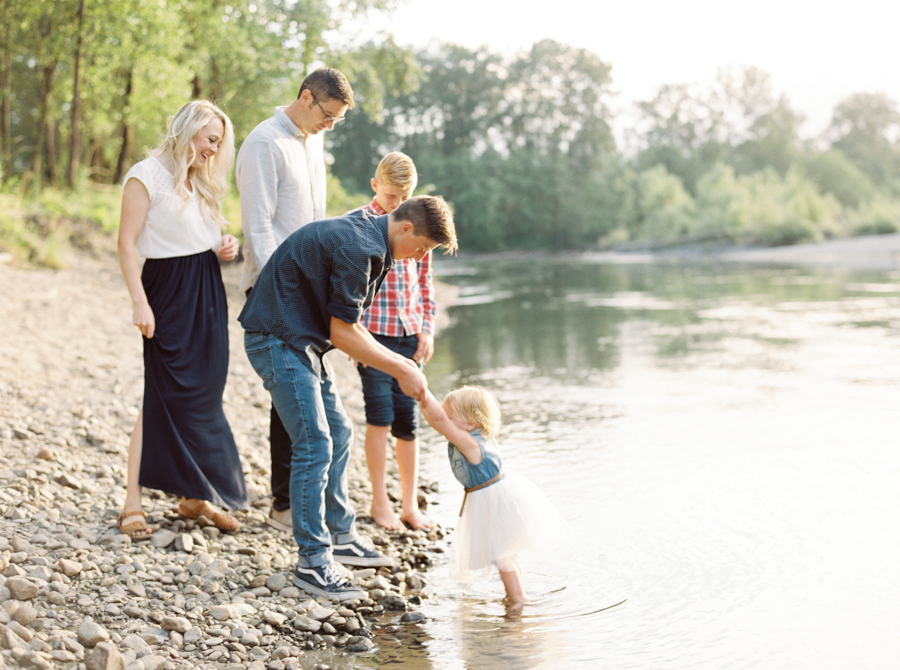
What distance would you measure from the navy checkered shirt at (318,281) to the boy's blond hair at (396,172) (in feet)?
2.80

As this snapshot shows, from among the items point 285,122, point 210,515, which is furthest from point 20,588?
point 285,122

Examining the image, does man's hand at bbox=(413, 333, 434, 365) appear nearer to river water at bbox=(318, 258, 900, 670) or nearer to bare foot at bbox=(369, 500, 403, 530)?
bare foot at bbox=(369, 500, 403, 530)

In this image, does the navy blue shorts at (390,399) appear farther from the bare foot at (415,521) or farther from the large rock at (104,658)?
the large rock at (104,658)

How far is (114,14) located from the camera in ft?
47.6

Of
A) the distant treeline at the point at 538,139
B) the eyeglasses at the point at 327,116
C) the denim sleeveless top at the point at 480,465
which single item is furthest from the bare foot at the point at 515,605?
the distant treeline at the point at 538,139

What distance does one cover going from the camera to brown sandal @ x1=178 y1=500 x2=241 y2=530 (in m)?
4.16

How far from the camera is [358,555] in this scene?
402 centimetres

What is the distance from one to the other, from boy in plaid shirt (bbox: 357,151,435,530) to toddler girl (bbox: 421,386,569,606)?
28.4 inches

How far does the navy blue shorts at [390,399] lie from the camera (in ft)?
14.7

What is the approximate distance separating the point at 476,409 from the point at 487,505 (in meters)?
0.41

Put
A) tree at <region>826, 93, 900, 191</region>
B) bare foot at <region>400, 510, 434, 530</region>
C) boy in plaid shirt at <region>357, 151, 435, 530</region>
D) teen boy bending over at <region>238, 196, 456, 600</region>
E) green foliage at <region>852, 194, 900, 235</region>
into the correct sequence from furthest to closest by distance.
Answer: tree at <region>826, 93, 900, 191</region> → green foliage at <region>852, 194, 900, 235</region> → bare foot at <region>400, 510, 434, 530</region> → boy in plaid shirt at <region>357, 151, 435, 530</region> → teen boy bending over at <region>238, 196, 456, 600</region>

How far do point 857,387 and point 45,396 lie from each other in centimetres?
705

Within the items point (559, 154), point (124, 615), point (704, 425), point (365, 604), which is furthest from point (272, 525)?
point (559, 154)

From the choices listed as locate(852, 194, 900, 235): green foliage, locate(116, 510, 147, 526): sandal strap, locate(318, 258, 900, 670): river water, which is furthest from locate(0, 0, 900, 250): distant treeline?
locate(116, 510, 147, 526): sandal strap
